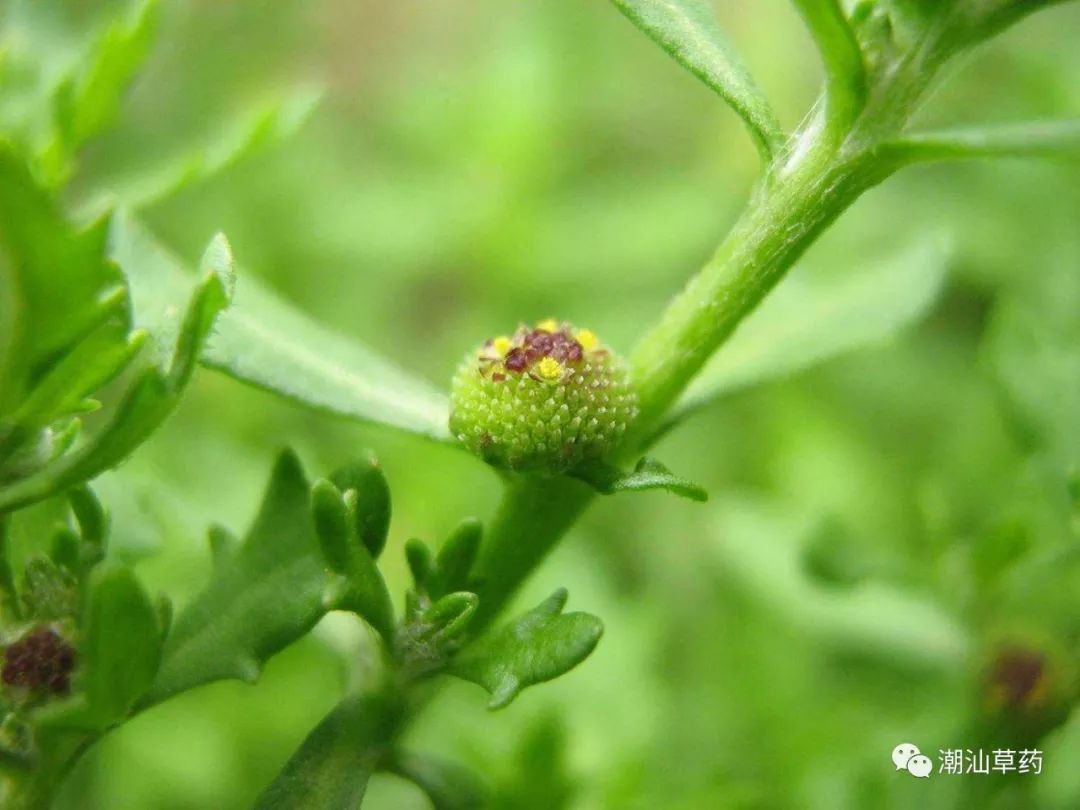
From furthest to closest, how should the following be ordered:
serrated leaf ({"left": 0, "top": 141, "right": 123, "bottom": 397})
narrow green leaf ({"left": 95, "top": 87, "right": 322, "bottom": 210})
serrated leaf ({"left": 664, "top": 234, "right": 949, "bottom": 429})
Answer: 1. narrow green leaf ({"left": 95, "top": 87, "right": 322, "bottom": 210})
2. serrated leaf ({"left": 664, "top": 234, "right": 949, "bottom": 429})
3. serrated leaf ({"left": 0, "top": 141, "right": 123, "bottom": 397})

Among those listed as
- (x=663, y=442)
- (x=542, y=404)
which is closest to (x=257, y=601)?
(x=542, y=404)

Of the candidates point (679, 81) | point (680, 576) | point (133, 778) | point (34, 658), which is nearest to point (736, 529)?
point (680, 576)

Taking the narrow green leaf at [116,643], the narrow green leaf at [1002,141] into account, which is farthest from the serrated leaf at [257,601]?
the narrow green leaf at [1002,141]

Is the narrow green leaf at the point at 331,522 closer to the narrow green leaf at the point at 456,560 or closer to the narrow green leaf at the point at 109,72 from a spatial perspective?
the narrow green leaf at the point at 456,560

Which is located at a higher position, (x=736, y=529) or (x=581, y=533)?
(x=736, y=529)

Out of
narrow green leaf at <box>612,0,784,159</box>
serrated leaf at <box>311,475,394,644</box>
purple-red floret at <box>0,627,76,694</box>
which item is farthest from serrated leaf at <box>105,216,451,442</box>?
narrow green leaf at <box>612,0,784,159</box>

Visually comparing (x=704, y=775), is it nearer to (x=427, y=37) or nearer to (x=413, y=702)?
(x=413, y=702)

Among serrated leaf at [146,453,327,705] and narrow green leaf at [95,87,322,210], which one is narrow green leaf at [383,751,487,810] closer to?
serrated leaf at [146,453,327,705]
